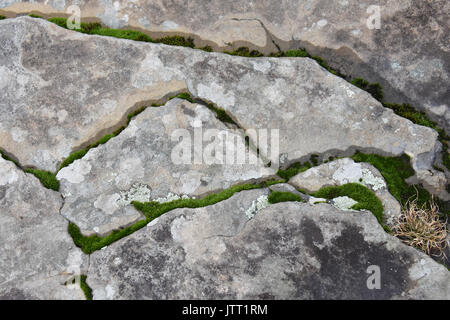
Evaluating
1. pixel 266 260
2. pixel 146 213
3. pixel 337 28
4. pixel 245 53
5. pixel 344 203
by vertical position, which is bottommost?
pixel 266 260

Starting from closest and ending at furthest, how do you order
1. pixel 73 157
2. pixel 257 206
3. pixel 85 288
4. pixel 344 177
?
1. pixel 85 288
2. pixel 257 206
3. pixel 344 177
4. pixel 73 157

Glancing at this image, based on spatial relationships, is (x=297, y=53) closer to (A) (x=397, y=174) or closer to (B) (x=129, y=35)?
(A) (x=397, y=174)

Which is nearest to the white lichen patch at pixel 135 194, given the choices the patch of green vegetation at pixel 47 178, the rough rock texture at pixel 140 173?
the rough rock texture at pixel 140 173

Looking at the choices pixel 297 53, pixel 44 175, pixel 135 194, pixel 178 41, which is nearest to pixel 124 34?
pixel 178 41

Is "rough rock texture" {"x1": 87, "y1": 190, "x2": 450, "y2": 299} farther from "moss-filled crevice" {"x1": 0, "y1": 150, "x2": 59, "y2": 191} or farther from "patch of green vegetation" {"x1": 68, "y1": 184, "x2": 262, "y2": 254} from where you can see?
"moss-filled crevice" {"x1": 0, "y1": 150, "x2": 59, "y2": 191}
